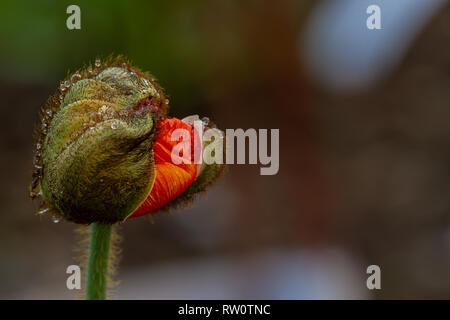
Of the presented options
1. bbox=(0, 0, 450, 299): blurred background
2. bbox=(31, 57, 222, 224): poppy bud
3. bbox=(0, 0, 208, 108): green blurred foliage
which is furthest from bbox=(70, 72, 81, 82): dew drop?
bbox=(0, 0, 208, 108): green blurred foliage

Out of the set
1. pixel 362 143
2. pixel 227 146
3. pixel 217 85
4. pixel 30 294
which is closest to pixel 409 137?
pixel 362 143

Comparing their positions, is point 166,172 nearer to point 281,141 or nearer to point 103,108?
point 103,108

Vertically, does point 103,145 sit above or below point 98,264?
above

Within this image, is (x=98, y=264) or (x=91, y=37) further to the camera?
(x=91, y=37)

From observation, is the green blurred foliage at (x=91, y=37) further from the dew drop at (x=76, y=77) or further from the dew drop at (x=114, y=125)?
the dew drop at (x=114, y=125)

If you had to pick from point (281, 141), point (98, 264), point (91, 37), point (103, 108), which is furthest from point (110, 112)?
point (281, 141)

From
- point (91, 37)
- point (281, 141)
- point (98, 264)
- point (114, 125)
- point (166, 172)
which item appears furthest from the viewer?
point (281, 141)

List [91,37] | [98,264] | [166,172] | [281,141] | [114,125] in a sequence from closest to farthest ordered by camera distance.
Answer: [114,125] → [166,172] → [98,264] → [91,37] → [281,141]
